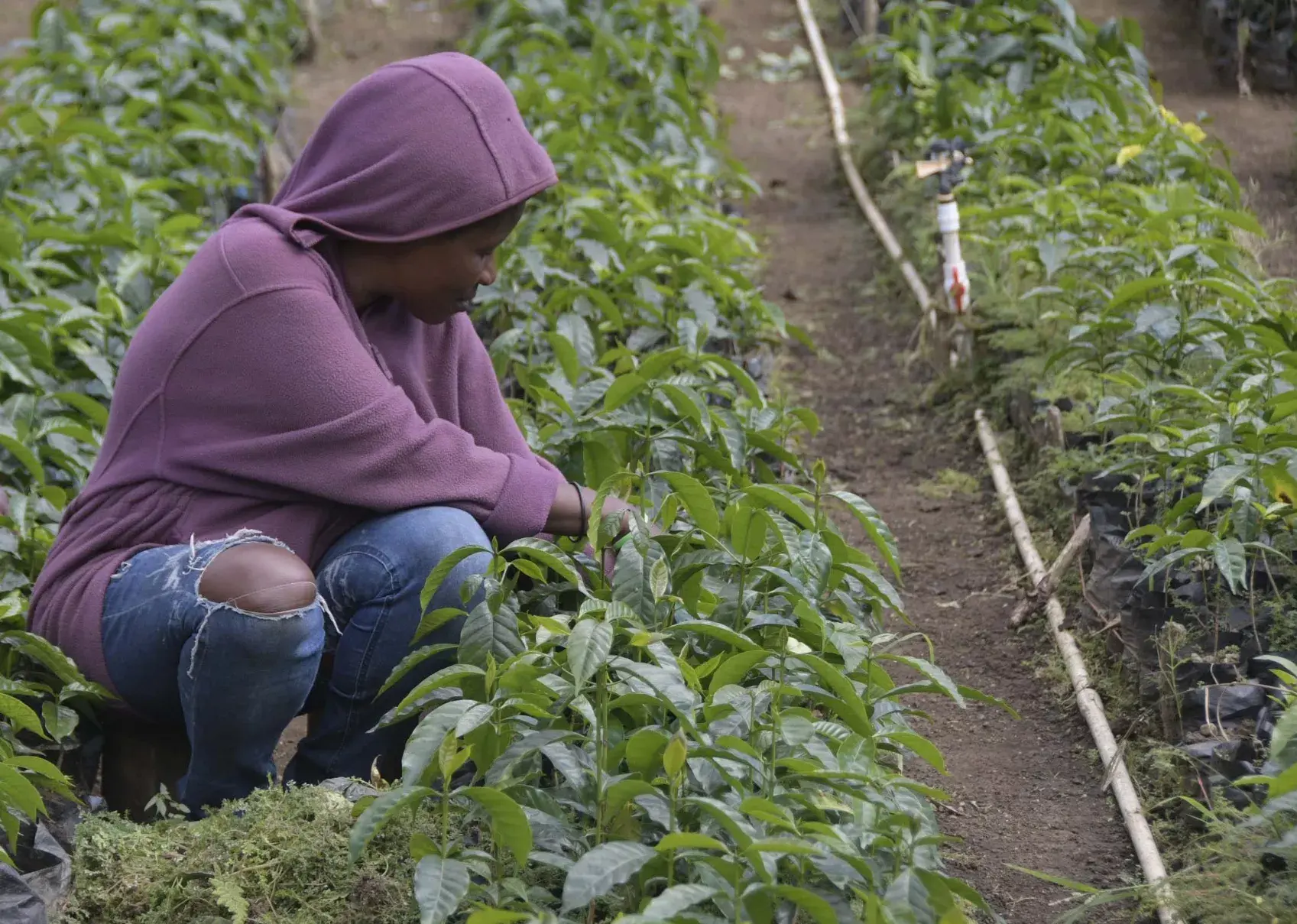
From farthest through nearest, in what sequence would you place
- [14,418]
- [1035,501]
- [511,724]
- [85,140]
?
[85,140] → [1035,501] → [14,418] → [511,724]

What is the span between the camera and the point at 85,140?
4.46m

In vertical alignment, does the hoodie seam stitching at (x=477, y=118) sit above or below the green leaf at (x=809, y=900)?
above

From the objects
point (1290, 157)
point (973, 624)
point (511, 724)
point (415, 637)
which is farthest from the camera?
point (1290, 157)

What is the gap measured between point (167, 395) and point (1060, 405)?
230 centimetres

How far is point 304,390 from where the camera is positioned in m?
2.40

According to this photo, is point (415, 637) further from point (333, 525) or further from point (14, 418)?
point (14, 418)

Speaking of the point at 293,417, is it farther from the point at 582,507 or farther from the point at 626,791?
the point at 626,791

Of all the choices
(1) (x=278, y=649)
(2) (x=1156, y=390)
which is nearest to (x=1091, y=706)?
(2) (x=1156, y=390)

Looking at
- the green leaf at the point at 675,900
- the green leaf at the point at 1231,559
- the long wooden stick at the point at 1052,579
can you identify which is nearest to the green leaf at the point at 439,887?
the green leaf at the point at 675,900

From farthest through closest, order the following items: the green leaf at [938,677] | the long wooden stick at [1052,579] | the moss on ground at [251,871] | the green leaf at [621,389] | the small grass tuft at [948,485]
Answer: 1. the small grass tuft at [948,485]
2. the long wooden stick at [1052,579]
3. the green leaf at [621,389]
4. the green leaf at [938,677]
5. the moss on ground at [251,871]

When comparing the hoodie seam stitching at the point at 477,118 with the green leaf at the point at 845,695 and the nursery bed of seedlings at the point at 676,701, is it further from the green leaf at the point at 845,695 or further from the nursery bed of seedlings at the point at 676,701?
the green leaf at the point at 845,695

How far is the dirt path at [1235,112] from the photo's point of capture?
17.2 ft

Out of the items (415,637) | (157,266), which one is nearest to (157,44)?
(157,266)

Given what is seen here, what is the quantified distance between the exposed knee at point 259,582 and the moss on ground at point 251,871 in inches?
11.1
